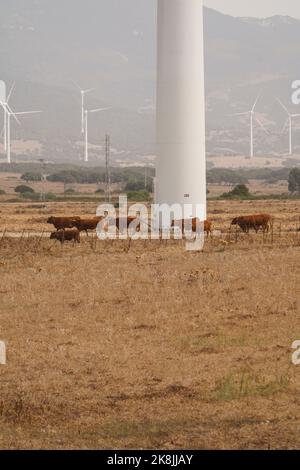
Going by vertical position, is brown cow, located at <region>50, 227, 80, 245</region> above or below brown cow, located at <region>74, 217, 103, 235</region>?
below

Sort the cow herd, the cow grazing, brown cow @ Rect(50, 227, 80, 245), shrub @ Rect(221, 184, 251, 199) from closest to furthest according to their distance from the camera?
brown cow @ Rect(50, 227, 80, 245) → the cow herd → the cow grazing → shrub @ Rect(221, 184, 251, 199)

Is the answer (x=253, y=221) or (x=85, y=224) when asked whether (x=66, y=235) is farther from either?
(x=253, y=221)

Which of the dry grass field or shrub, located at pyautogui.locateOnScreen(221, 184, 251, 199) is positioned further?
shrub, located at pyautogui.locateOnScreen(221, 184, 251, 199)

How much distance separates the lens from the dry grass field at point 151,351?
489 inches

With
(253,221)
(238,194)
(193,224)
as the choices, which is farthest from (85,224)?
(238,194)

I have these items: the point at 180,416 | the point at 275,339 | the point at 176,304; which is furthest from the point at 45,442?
the point at 176,304

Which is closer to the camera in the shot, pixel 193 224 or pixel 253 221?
pixel 253 221

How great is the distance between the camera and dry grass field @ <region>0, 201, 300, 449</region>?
12.4 meters

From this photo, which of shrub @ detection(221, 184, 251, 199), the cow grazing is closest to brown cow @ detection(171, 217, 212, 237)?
the cow grazing

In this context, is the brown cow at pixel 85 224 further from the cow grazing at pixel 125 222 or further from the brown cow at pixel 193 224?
the brown cow at pixel 193 224

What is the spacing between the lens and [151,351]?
16922mm
